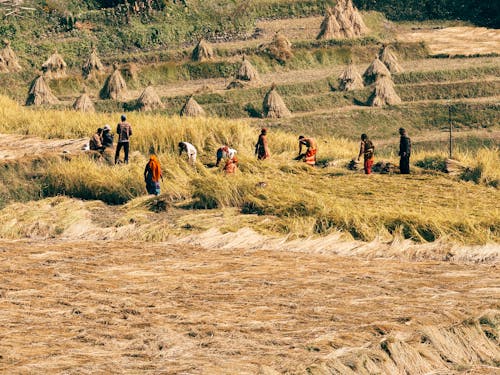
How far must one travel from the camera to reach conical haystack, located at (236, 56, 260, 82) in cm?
3444

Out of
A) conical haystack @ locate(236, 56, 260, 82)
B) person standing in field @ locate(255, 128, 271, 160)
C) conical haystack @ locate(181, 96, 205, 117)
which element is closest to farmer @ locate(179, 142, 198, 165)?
person standing in field @ locate(255, 128, 271, 160)

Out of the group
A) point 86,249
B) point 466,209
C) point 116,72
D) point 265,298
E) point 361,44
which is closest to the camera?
point 265,298

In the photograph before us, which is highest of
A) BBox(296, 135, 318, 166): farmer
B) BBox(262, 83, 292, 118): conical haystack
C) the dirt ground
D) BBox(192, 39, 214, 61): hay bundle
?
BBox(192, 39, 214, 61): hay bundle

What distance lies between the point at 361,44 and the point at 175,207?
79.5 feet

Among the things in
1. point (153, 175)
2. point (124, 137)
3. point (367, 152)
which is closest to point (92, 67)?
point (124, 137)

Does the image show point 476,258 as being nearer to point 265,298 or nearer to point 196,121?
point 265,298

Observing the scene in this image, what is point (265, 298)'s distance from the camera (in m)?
11.6

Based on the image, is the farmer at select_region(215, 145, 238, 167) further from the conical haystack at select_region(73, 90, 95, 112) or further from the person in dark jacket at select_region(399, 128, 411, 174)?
the conical haystack at select_region(73, 90, 95, 112)

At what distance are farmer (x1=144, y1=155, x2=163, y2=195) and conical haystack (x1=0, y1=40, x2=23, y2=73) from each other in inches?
795

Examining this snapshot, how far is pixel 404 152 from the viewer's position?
1878cm

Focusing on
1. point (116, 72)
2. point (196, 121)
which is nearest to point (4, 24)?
point (116, 72)

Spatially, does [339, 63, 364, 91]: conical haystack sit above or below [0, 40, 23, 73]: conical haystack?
below

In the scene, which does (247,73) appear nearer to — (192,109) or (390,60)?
(192,109)

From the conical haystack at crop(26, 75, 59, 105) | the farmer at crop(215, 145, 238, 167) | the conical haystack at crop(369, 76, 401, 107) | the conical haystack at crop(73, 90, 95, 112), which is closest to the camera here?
the farmer at crop(215, 145, 238, 167)
